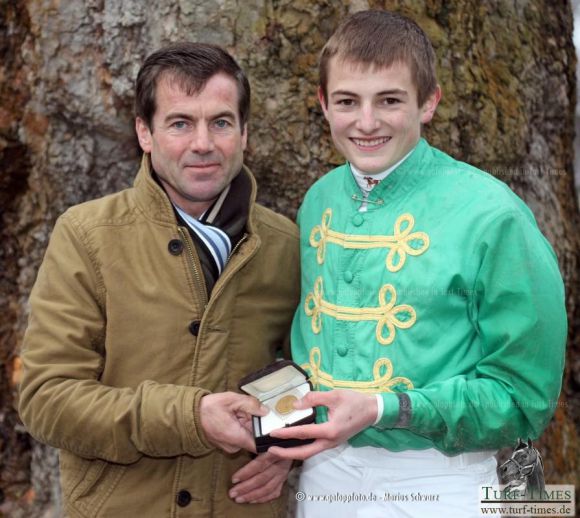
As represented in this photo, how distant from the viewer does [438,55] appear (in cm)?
389

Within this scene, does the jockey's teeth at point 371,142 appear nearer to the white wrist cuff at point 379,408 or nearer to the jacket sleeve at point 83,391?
the white wrist cuff at point 379,408

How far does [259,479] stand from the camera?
300 cm

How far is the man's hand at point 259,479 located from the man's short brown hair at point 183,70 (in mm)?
1234

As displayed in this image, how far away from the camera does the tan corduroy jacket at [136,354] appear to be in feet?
8.96

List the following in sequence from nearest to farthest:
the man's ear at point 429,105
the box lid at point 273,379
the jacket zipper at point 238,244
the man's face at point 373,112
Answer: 1. the box lid at point 273,379
2. the man's face at point 373,112
3. the man's ear at point 429,105
4. the jacket zipper at point 238,244

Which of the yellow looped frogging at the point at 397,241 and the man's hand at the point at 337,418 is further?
the yellow looped frogging at the point at 397,241

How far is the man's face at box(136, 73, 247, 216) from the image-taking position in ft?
9.61

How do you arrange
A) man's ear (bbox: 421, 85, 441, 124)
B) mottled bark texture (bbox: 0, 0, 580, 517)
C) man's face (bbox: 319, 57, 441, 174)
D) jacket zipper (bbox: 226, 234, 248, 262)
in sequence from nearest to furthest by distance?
man's face (bbox: 319, 57, 441, 174), man's ear (bbox: 421, 85, 441, 124), jacket zipper (bbox: 226, 234, 248, 262), mottled bark texture (bbox: 0, 0, 580, 517)

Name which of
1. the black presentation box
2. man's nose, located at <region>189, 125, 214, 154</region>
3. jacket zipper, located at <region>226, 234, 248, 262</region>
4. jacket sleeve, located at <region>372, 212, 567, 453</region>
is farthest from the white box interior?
man's nose, located at <region>189, 125, 214, 154</region>

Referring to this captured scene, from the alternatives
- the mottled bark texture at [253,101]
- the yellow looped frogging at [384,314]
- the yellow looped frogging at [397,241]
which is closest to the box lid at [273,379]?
the yellow looped frogging at [384,314]

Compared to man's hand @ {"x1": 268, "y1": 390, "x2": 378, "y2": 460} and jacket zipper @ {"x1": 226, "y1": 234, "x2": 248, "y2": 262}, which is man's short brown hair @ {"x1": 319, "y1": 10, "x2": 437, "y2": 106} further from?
man's hand @ {"x1": 268, "y1": 390, "x2": 378, "y2": 460}

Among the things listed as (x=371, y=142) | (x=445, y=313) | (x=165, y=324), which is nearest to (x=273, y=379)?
(x=165, y=324)

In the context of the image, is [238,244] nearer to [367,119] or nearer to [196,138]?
[196,138]

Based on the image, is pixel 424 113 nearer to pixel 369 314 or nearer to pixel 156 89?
pixel 369 314
